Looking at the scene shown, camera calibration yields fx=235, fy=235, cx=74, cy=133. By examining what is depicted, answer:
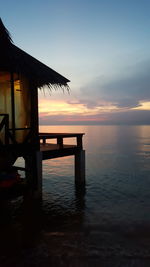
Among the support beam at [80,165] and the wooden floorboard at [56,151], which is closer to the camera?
the wooden floorboard at [56,151]

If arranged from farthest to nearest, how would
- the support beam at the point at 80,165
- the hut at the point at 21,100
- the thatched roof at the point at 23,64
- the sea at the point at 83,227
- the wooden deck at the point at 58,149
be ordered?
the support beam at the point at 80,165
the wooden deck at the point at 58,149
the hut at the point at 21,100
the thatched roof at the point at 23,64
the sea at the point at 83,227

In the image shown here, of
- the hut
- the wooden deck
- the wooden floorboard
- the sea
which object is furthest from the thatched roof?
the sea

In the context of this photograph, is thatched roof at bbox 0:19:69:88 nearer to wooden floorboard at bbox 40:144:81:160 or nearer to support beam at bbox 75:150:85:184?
wooden floorboard at bbox 40:144:81:160

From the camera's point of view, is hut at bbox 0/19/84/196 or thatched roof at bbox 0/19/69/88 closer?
thatched roof at bbox 0/19/69/88

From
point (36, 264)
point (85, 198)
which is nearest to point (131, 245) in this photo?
point (36, 264)

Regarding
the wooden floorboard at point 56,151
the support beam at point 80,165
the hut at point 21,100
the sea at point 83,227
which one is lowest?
the sea at point 83,227

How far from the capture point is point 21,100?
1058 cm

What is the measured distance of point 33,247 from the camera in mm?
7297

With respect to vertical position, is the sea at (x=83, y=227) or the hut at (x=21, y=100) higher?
the hut at (x=21, y=100)

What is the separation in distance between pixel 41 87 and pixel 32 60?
2803 millimetres

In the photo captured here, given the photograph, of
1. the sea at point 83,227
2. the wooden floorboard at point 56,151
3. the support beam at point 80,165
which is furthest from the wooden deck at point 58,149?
the sea at point 83,227

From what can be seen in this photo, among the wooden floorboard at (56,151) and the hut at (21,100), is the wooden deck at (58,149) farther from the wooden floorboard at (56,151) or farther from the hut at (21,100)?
the hut at (21,100)

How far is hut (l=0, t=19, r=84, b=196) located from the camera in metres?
9.30

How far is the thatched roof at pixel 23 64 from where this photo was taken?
791 centimetres
